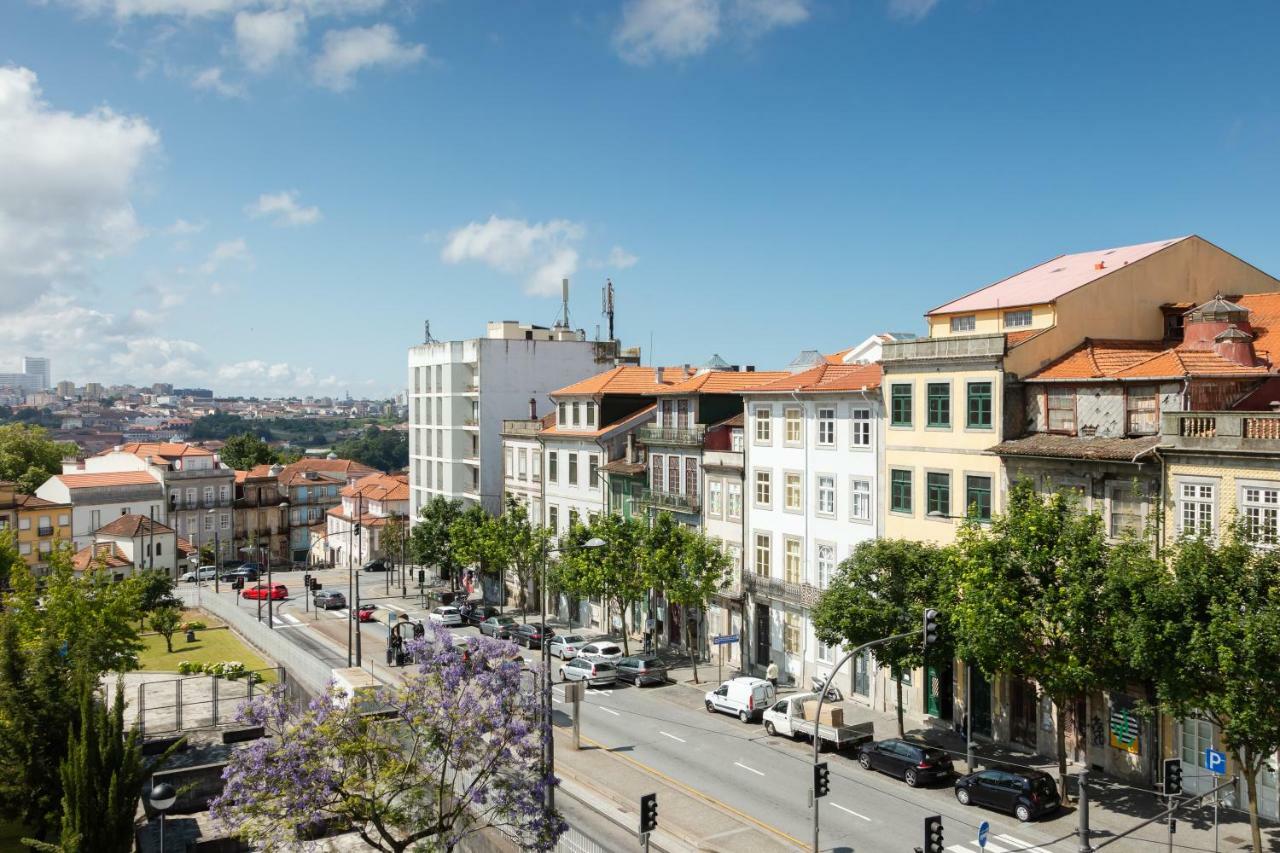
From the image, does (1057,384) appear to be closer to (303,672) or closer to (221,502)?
(303,672)

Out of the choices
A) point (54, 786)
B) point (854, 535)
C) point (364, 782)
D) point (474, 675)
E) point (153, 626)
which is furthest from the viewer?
point (153, 626)

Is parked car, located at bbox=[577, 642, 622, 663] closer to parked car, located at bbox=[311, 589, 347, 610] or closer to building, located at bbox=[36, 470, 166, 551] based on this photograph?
parked car, located at bbox=[311, 589, 347, 610]

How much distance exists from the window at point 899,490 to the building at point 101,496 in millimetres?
85305

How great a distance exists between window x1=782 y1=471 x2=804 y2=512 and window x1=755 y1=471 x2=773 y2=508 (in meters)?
0.99

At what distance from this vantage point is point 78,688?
90.2ft

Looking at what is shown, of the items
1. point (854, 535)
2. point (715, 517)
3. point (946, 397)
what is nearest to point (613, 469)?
point (715, 517)

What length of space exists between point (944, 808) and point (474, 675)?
55.4 ft

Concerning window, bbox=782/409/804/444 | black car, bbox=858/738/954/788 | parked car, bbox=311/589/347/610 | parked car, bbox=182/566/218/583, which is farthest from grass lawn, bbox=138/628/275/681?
parked car, bbox=182/566/218/583

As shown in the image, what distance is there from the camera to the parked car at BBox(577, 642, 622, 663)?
166 feet

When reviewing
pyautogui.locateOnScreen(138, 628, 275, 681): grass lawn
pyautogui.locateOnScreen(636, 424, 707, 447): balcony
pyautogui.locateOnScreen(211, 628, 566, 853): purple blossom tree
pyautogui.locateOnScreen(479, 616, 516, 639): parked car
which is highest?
pyautogui.locateOnScreen(636, 424, 707, 447): balcony

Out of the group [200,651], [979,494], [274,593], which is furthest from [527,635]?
[274,593]

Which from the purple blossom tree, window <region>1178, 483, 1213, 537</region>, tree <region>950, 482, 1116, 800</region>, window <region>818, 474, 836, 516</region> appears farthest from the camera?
window <region>818, 474, 836, 516</region>

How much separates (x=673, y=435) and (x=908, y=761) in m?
24.8

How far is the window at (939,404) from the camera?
40.2 metres
